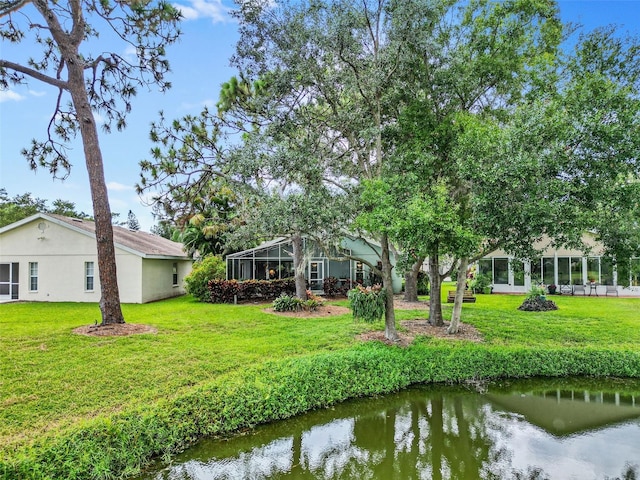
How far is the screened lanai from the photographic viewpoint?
18516mm

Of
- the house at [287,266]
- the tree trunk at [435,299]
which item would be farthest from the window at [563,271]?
the tree trunk at [435,299]

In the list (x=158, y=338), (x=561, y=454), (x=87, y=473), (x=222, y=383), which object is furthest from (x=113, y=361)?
(x=561, y=454)

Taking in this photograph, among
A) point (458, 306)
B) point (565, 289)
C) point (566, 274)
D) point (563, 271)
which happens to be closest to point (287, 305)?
point (458, 306)

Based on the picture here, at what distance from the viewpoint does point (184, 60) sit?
12367 mm

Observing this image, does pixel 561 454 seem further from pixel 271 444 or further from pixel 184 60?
pixel 184 60

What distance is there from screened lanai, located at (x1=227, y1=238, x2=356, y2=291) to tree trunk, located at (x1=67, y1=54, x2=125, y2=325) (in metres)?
8.08

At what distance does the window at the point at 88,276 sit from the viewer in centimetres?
1675

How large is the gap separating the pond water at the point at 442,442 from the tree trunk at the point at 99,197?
668cm

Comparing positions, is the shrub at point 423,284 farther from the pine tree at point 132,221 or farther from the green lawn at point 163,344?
the pine tree at point 132,221

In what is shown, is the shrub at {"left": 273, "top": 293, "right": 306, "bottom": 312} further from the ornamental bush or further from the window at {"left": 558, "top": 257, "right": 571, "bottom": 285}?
the window at {"left": 558, "top": 257, "right": 571, "bottom": 285}

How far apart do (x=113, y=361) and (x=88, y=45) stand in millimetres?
10688

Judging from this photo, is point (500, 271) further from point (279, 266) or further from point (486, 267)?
point (279, 266)

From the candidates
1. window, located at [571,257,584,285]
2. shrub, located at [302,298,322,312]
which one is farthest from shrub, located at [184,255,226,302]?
window, located at [571,257,584,285]

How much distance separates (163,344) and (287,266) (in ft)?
34.0
